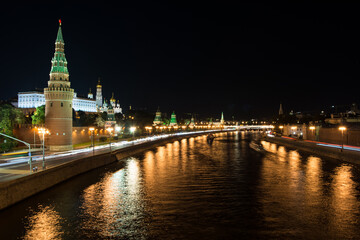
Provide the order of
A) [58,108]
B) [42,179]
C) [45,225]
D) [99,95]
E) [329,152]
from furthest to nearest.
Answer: [99,95] → [58,108] → [329,152] → [42,179] → [45,225]

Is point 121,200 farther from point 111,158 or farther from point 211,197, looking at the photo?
point 111,158

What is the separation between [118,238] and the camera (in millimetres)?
13930

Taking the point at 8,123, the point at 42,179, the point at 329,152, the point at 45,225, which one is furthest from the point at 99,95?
the point at 45,225

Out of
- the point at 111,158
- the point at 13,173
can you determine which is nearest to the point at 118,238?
the point at 13,173

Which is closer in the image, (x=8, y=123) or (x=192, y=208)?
(x=192, y=208)

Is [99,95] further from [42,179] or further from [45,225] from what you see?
[45,225]

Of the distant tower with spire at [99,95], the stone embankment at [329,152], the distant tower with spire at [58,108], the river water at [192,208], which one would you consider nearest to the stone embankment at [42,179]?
the river water at [192,208]

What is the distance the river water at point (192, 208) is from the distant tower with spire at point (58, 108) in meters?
15.1

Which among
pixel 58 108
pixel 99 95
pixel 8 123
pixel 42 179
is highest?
pixel 99 95

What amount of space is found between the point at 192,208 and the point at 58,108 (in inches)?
1190

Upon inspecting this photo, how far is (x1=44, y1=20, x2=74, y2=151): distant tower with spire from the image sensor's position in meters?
41.2

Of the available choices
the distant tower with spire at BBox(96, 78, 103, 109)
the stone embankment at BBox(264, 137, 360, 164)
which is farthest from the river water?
the distant tower with spire at BBox(96, 78, 103, 109)

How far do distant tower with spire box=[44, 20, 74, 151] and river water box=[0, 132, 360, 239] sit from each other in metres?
15.1

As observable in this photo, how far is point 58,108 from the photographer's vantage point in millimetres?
41875
